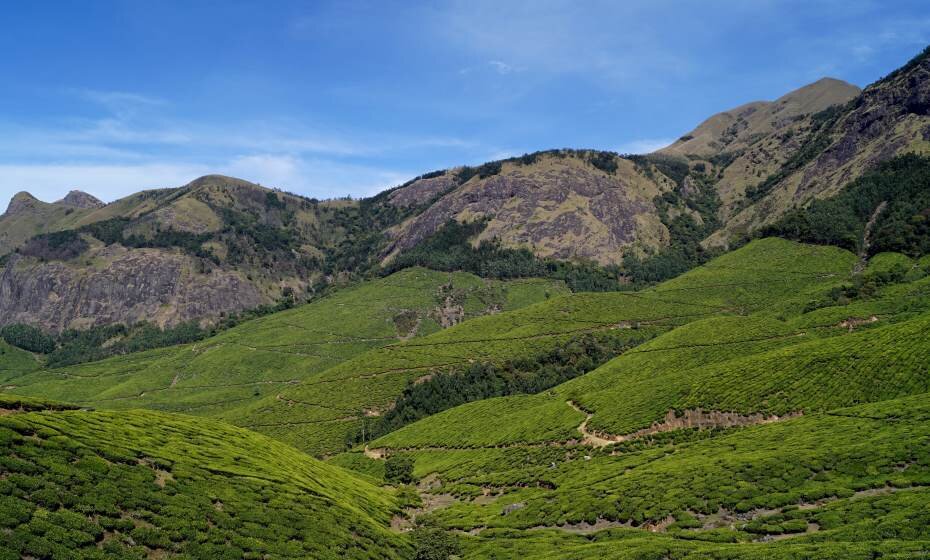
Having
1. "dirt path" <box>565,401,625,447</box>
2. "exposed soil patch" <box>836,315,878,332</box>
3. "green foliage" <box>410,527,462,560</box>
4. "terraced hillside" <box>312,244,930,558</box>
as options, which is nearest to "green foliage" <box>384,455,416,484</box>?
"terraced hillside" <box>312,244,930,558</box>

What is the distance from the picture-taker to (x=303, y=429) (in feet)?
572

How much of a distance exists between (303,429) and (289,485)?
11951 centimetres

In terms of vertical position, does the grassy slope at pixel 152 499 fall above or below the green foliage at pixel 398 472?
above

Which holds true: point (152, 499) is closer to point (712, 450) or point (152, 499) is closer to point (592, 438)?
point (712, 450)

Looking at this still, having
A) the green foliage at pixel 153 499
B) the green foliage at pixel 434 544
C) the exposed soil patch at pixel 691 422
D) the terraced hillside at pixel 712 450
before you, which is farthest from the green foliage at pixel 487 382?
the green foliage at pixel 153 499

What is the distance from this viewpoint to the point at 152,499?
149 feet

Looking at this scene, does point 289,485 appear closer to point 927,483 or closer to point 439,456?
point 927,483

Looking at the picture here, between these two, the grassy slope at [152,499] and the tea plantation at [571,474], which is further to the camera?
the tea plantation at [571,474]

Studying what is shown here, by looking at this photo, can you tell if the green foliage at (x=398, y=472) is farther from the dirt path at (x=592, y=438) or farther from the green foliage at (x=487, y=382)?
the green foliage at (x=487, y=382)

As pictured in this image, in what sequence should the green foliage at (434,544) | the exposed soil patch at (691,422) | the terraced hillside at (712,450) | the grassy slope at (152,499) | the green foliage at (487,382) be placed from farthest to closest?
the green foliage at (487,382) → the exposed soil patch at (691,422) → the green foliage at (434,544) → the terraced hillside at (712,450) → the grassy slope at (152,499)

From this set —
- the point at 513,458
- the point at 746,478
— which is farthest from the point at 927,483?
the point at 513,458

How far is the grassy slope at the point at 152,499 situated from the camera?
1492 inches

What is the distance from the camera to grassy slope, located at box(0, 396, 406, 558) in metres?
37.9

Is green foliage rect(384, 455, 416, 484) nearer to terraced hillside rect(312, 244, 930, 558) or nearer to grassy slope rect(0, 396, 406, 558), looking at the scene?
terraced hillside rect(312, 244, 930, 558)
